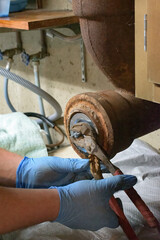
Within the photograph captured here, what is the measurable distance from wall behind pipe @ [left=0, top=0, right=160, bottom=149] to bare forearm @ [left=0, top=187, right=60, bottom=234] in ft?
2.68

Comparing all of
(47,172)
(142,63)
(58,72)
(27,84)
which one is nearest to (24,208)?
(47,172)

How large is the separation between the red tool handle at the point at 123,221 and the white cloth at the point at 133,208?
169mm

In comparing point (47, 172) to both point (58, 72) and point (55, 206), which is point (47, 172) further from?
point (58, 72)

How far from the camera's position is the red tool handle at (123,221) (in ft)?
2.59

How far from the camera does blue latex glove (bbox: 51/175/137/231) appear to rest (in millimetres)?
849

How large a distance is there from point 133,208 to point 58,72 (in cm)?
104

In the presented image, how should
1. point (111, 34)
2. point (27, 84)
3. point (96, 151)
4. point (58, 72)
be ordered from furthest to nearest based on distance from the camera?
1. point (58, 72)
2. point (27, 84)
3. point (96, 151)
4. point (111, 34)

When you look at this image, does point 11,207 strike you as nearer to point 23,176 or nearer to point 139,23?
point 23,176

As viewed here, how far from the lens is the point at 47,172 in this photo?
1.04 meters

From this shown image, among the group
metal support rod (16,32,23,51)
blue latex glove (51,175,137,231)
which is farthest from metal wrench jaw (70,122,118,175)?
metal support rod (16,32,23,51)

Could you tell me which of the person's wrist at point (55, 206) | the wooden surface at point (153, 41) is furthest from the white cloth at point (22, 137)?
the wooden surface at point (153, 41)

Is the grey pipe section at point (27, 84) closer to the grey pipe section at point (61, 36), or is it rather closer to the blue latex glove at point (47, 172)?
the grey pipe section at point (61, 36)

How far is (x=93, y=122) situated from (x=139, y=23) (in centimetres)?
26

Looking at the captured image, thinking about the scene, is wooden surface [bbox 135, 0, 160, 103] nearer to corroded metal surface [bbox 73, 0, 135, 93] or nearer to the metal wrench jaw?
corroded metal surface [bbox 73, 0, 135, 93]
